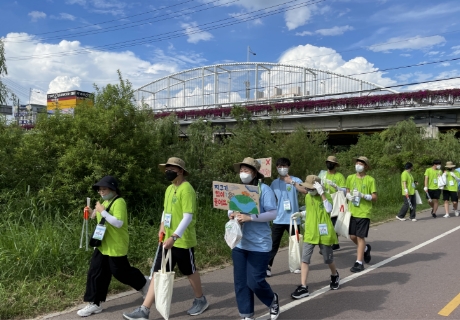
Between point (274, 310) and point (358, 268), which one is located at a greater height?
point (274, 310)

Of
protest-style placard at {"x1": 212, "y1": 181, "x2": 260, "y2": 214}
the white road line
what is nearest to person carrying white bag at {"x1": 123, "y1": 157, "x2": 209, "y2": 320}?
protest-style placard at {"x1": 212, "y1": 181, "x2": 260, "y2": 214}

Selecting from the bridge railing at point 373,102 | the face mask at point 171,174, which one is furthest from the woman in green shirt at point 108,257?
the bridge railing at point 373,102

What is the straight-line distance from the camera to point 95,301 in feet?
14.2

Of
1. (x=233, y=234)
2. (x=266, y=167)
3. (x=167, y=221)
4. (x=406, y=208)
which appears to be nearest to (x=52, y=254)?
(x=167, y=221)

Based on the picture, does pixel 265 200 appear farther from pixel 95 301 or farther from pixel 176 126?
pixel 176 126

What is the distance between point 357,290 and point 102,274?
11.1ft

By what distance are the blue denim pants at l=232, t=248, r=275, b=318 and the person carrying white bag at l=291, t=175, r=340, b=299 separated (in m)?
1.12

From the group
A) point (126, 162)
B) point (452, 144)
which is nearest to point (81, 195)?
point (126, 162)

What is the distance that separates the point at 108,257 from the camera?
4.42 m

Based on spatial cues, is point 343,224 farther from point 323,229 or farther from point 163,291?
point 163,291

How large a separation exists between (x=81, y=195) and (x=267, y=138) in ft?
18.7

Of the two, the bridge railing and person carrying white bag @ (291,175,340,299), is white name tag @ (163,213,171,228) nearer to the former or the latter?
person carrying white bag @ (291,175,340,299)

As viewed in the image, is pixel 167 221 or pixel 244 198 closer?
pixel 244 198

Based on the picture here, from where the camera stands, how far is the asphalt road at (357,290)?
447cm
